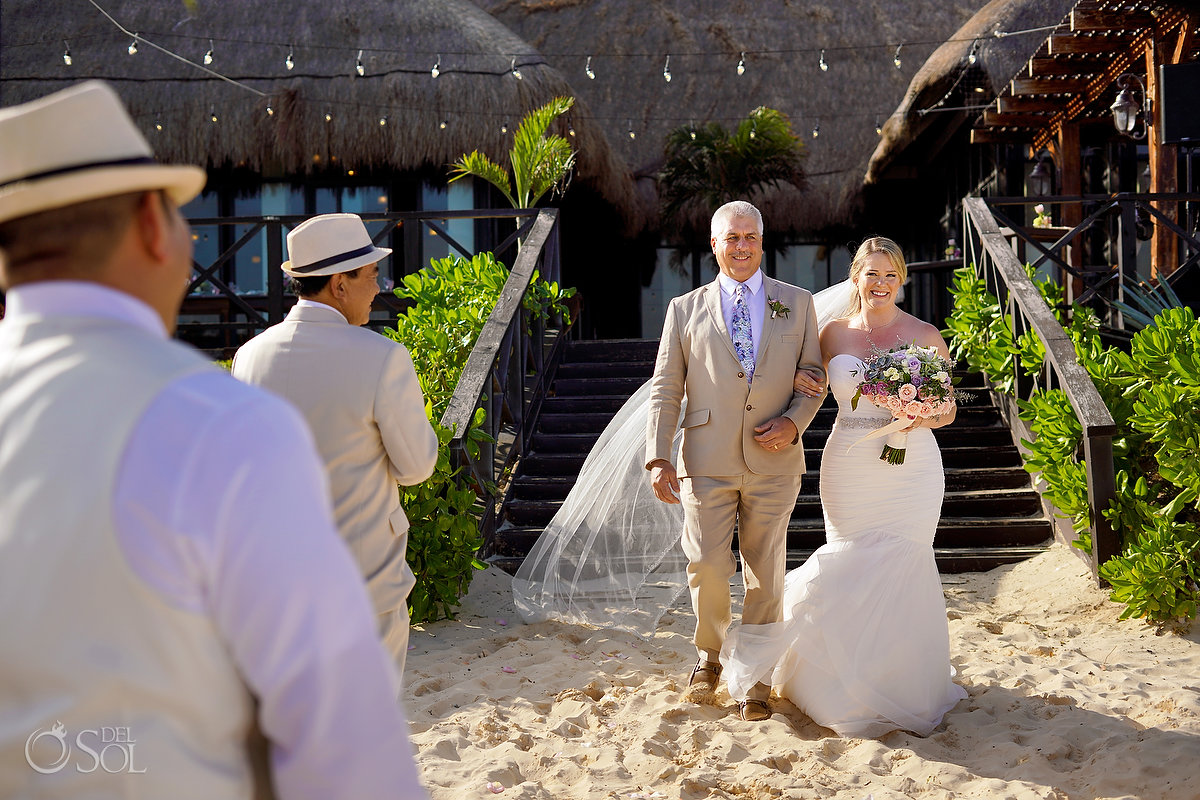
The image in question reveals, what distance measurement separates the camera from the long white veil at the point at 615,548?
Answer: 508 cm

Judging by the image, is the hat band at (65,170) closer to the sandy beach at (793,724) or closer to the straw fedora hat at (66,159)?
the straw fedora hat at (66,159)

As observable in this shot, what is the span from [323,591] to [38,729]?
31 centimetres

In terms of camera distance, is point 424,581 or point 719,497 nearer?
point 719,497

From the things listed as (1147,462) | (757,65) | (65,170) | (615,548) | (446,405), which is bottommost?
(615,548)

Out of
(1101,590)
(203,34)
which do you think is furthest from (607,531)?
(203,34)

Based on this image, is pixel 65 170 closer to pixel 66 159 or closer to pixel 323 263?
pixel 66 159

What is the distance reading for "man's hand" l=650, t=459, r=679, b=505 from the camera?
4.10 meters

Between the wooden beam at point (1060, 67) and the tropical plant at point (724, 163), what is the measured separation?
607 centimetres

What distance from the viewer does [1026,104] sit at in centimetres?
1105

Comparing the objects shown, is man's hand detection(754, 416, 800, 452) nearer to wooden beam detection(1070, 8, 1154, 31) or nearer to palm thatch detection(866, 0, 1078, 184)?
wooden beam detection(1070, 8, 1154, 31)

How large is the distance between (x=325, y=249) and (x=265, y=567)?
1853 millimetres

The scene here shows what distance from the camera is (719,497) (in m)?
4.15

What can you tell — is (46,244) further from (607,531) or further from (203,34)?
(203,34)

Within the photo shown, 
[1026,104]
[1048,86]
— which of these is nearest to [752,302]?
[1048,86]
